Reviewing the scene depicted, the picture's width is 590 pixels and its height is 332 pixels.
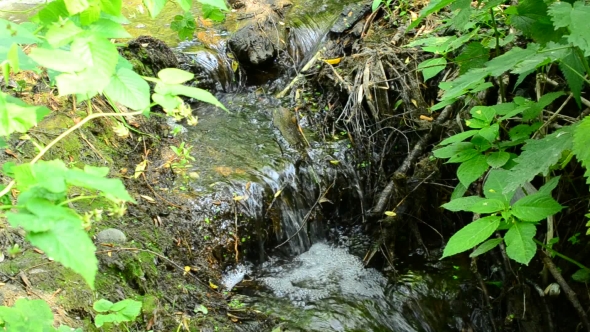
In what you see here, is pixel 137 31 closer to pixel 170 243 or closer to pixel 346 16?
pixel 346 16

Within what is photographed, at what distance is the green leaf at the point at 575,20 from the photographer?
172cm

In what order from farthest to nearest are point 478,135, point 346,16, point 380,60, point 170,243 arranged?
point 346,16
point 380,60
point 170,243
point 478,135

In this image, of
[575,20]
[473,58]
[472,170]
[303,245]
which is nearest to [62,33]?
[575,20]

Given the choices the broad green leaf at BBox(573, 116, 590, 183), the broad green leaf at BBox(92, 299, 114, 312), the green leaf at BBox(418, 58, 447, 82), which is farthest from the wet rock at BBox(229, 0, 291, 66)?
the broad green leaf at BBox(573, 116, 590, 183)

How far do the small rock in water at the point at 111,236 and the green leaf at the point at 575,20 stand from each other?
96.2 inches

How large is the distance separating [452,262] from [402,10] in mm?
2767

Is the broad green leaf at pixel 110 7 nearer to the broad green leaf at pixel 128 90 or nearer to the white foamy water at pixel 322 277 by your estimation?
the broad green leaf at pixel 128 90

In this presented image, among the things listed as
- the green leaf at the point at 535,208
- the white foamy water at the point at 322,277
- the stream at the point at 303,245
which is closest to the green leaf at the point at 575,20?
the green leaf at the point at 535,208

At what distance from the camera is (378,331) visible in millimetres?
3424

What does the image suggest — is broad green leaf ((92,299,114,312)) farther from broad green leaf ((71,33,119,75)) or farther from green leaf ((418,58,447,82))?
green leaf ((418,58,447,82))

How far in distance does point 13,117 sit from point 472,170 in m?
2.18

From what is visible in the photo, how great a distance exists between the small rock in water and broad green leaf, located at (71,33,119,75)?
2098mm

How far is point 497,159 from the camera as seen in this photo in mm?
2588

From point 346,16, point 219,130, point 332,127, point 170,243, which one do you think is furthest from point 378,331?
point 346,16
